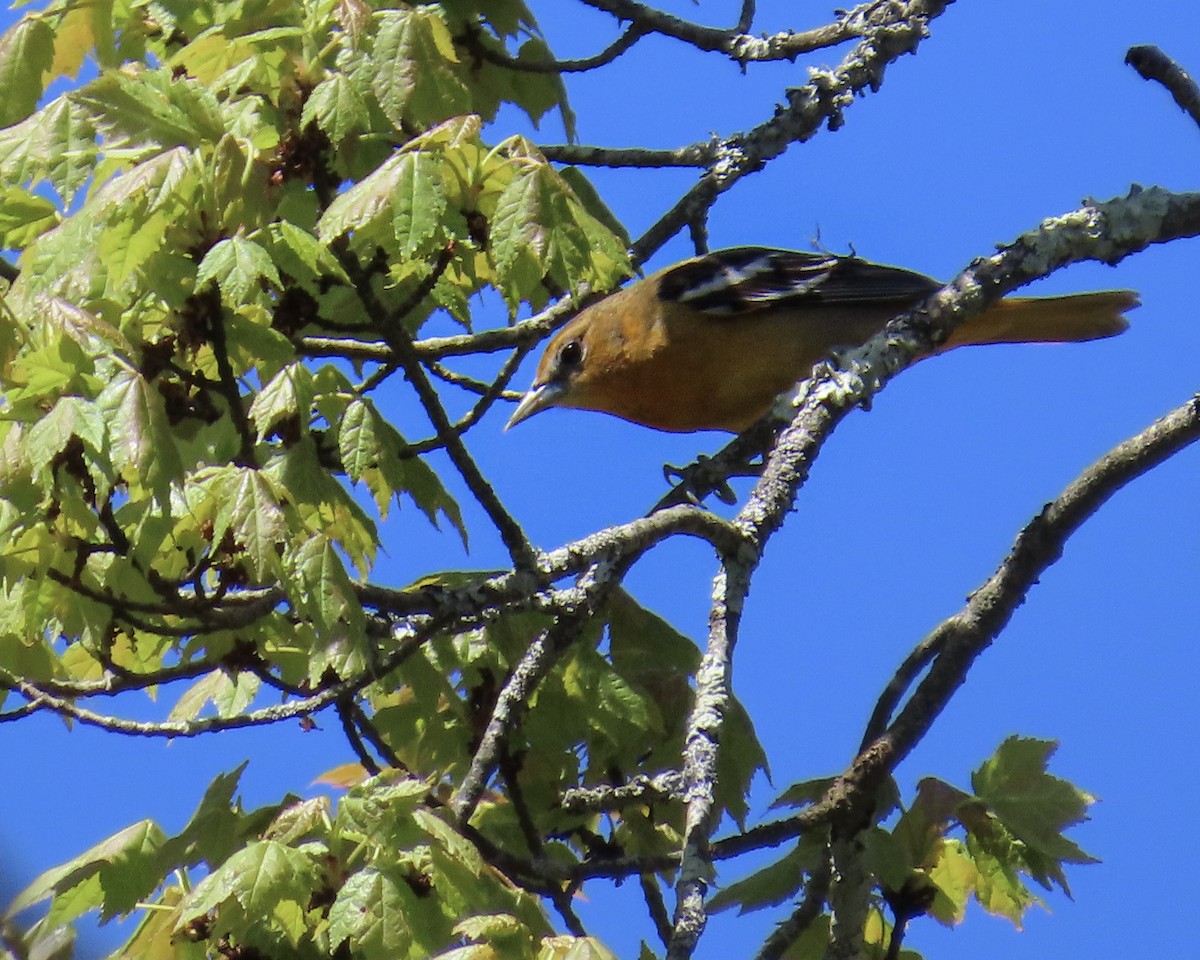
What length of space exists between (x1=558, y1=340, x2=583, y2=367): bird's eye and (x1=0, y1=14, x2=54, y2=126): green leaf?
2138 millimetres

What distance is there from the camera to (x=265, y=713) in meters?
2.96

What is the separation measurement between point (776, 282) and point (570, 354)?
0.88 meters

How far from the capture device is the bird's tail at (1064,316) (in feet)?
17.0

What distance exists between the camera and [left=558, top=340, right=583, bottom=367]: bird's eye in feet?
17.8

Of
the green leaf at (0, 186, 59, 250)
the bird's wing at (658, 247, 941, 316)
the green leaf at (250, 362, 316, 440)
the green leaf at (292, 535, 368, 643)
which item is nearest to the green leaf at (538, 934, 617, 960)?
the green leaf at (292, 535, 368, 643)

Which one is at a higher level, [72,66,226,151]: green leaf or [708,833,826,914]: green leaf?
Answer: [72,66,226,151]: green leaf

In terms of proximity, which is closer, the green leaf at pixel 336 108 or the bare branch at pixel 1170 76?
the green leaf at pixel 336 108

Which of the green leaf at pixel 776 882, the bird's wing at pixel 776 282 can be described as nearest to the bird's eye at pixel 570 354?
the bird's wing at pixel 776 282

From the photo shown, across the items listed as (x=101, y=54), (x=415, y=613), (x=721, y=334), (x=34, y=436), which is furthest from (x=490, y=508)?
(x=721, y=334)

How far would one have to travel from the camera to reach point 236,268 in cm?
263

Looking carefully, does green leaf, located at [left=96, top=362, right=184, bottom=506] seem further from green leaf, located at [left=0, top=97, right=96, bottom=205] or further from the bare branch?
the bare branch

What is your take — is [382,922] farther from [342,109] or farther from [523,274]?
[342,109]

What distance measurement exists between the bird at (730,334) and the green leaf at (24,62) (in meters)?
2.07

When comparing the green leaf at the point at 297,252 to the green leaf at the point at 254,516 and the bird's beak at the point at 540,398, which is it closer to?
the green leaf at the point at 254,516
